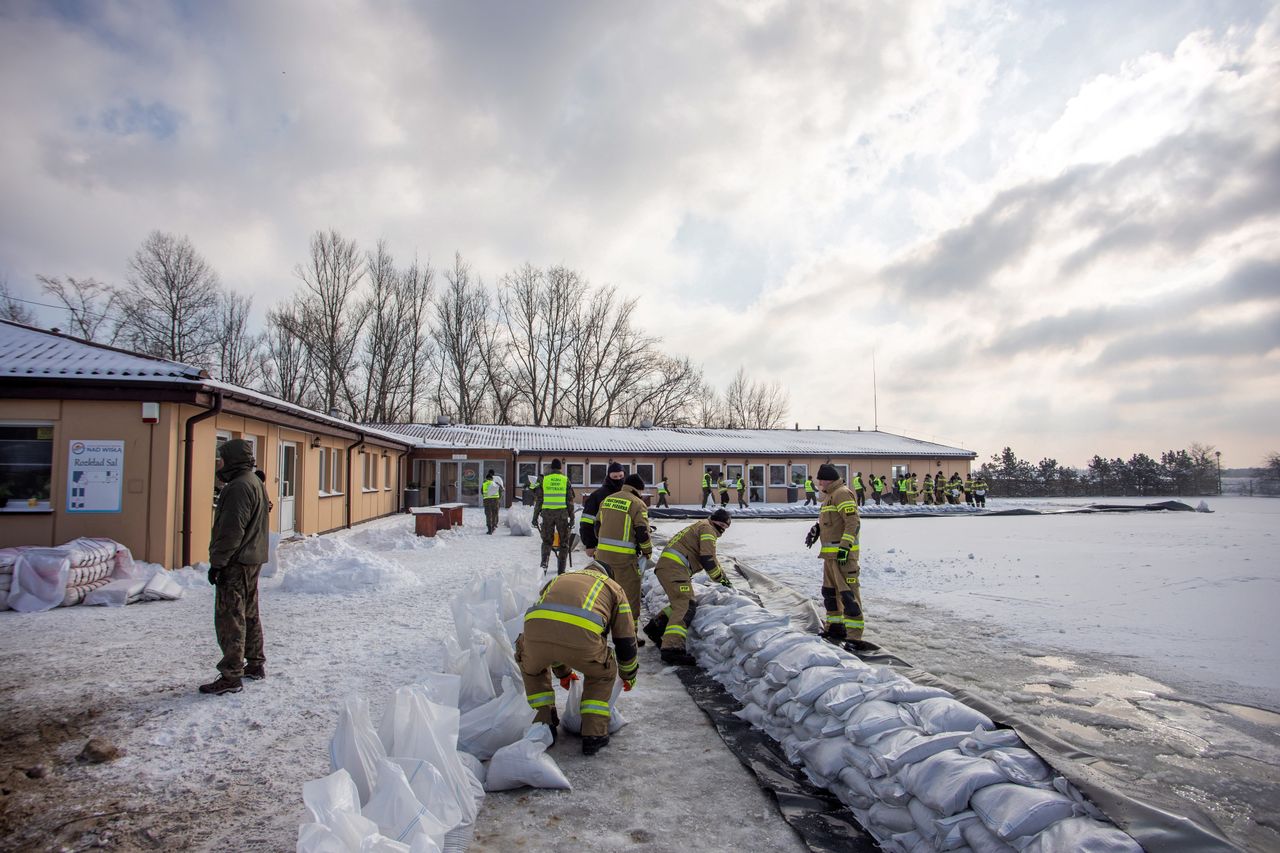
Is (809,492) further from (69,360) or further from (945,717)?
(945,717)

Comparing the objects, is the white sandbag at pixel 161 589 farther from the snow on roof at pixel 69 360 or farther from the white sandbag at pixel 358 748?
the white sandbag at pixel 358 748

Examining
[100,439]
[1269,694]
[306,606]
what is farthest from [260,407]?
[1269,694]

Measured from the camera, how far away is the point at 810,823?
2926 millimetres

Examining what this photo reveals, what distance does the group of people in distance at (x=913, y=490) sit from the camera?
29.6 metres

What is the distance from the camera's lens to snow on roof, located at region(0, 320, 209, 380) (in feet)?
29.2

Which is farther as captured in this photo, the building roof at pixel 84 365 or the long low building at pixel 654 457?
the long low building at pixel 654 457

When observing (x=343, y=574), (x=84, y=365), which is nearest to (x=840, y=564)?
(x=343, y=574)

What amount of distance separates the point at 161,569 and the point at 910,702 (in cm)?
881

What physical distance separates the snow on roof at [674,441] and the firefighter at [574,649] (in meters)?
24.3

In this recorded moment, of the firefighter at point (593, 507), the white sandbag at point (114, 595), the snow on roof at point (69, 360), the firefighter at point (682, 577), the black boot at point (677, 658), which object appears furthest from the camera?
the snow on roof at point (69, 360)

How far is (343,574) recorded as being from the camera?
8406mm

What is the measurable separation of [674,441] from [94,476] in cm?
2450

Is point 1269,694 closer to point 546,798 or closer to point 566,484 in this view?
point 546,798

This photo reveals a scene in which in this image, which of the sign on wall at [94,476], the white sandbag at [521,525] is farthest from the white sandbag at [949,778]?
the white sandbag at [521,525]
